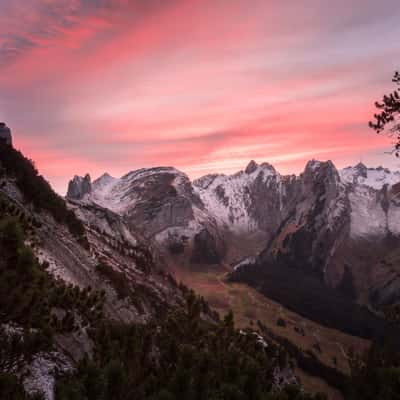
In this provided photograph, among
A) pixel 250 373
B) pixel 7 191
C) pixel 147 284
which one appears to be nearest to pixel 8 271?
pixel 250 373

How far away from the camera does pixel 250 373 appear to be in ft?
57.5

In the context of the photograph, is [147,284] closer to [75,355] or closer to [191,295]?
[191,295]

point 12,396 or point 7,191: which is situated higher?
point 7,191

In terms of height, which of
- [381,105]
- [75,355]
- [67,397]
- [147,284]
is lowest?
[147,284]

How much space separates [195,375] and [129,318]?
44.7 meters

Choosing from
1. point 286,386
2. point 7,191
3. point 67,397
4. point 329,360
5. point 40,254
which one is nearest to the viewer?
point 67,397

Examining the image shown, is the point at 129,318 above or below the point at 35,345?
below

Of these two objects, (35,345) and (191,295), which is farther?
(191,295)

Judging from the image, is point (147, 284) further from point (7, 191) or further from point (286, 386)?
point (286, 386)

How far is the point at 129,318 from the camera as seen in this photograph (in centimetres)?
5944

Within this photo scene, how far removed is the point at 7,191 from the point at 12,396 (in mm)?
50365

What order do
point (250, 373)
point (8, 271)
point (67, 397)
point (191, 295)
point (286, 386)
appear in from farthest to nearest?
point (191, 295), point (250, 373), point (286, 386), point (8, 271), point (67, 397)

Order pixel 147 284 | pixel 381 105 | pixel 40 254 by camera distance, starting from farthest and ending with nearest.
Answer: pixel 147 284 < pixel 40 254 < pixel 381 105

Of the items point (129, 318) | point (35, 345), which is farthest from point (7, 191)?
point (35, 345)
